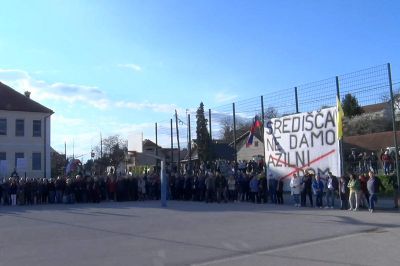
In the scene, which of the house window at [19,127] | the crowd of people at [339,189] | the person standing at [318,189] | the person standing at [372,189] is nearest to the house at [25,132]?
the house window at [19,127]

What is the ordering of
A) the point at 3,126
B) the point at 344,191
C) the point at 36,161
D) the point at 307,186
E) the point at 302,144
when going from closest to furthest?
the point at 344,191
the point at 307,186
the point at 302,144
the point at 3,126
the point at 36,161

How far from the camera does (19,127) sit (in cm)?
5550

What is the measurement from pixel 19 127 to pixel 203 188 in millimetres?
32936

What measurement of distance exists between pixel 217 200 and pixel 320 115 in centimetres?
802

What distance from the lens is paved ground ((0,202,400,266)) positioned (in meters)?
10.4

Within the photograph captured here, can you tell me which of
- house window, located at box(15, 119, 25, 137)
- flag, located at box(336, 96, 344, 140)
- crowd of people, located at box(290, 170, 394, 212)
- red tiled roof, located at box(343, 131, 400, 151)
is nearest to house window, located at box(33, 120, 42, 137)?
house window, located at box(15, 119, 25, 137)

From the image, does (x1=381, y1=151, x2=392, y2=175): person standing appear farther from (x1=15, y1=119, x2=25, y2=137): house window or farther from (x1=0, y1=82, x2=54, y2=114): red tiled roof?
(x1=15, y1=119, x2=25, y2=137): house window

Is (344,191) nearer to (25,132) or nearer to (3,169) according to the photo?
(3,169)

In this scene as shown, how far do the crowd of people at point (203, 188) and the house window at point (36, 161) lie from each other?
25.3m

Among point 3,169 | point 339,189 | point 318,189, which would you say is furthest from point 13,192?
point 339,189

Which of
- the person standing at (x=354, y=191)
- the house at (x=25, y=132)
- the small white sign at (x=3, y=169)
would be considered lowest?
the person standing at (x=354, y=191)

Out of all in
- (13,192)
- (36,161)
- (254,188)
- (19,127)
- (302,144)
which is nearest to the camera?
(302,144)

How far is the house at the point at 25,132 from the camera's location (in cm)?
5472

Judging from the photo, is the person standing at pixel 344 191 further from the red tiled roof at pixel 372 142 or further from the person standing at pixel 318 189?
the red tiled roof at pixel 372 142
